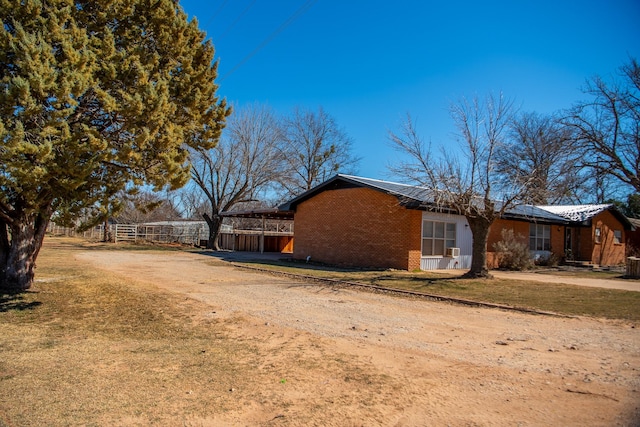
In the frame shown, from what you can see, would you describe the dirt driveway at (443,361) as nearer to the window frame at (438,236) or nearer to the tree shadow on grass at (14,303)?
the tree shadow on grass at (14,303)

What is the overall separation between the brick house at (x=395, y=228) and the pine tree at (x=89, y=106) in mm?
9073

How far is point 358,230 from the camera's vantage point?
763 inches

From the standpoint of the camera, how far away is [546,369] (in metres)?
5.26

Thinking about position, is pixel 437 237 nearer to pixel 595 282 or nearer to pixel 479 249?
pixel 479 249

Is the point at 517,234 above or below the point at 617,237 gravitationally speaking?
below

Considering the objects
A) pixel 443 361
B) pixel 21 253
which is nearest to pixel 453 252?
pixel 443 361

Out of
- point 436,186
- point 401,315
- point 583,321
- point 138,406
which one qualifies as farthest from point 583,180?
point 138,406

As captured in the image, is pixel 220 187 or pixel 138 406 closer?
pixel 138 406

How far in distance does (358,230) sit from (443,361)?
13824mm

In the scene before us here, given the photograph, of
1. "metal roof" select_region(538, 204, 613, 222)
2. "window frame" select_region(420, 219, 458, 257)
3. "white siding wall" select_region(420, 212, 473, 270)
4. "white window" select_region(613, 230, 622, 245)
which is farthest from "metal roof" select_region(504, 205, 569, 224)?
"white window" select_region(613, 230, 622, 245)

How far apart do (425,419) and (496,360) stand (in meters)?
2.25

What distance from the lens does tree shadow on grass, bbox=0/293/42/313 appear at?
337 inches

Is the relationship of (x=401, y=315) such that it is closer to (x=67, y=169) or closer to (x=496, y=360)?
(x=496, y=360)

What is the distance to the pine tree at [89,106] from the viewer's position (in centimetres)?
706
